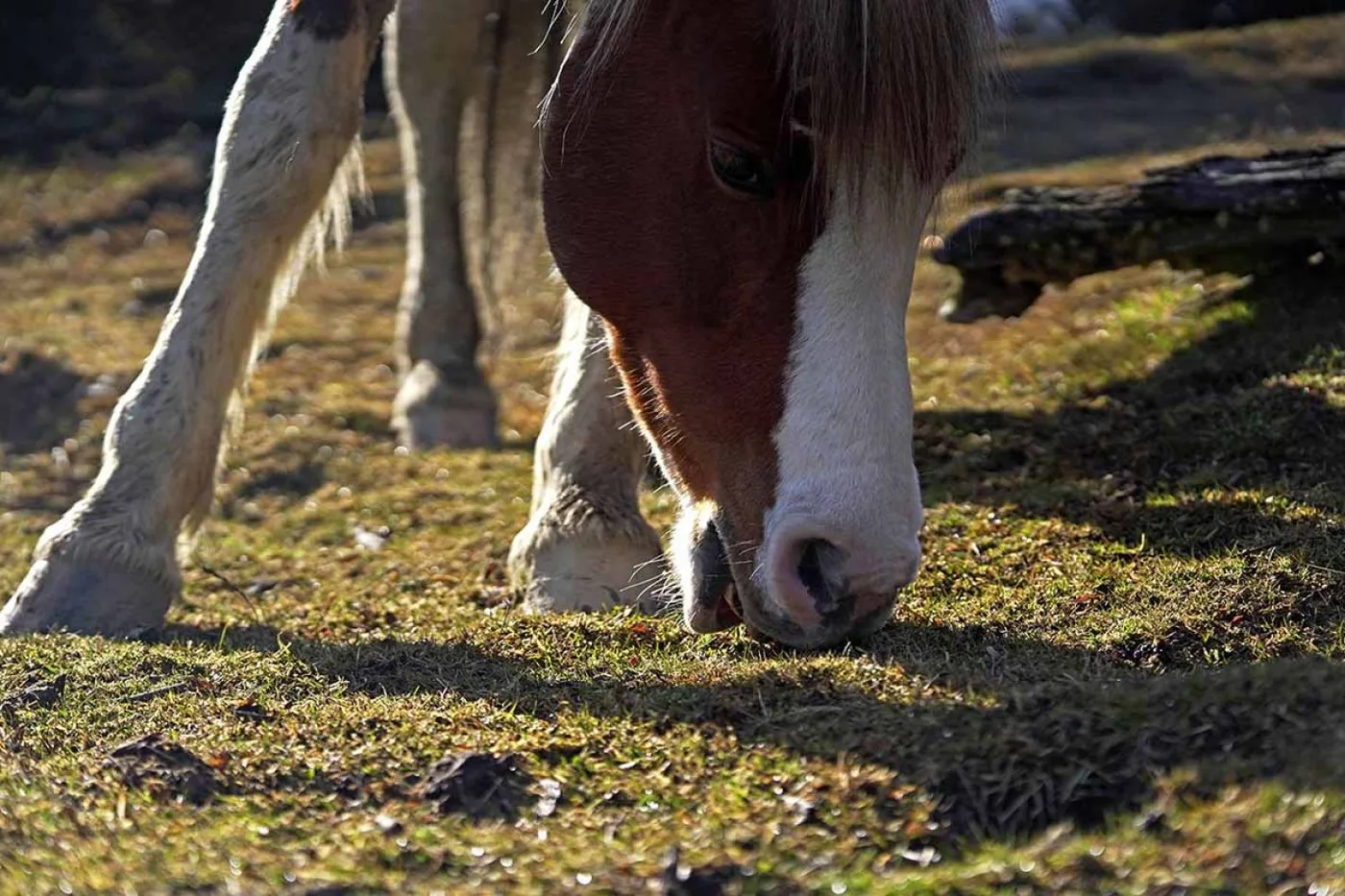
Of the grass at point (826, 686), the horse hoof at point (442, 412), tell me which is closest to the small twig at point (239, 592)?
the grass at point (826, 686)

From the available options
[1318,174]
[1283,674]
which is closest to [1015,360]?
[1318,174]

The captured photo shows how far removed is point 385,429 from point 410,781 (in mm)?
3748

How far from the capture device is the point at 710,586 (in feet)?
9.71

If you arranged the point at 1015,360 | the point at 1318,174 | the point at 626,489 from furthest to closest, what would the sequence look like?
1. the point at 1015,360
2. the point at 1318,174
3. the point at 626,489

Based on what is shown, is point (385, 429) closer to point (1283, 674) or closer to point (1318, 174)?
point (1318, 174)

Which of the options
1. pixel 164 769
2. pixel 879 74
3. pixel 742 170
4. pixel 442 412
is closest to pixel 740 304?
pixel 742 170

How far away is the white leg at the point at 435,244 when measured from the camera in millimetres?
5715

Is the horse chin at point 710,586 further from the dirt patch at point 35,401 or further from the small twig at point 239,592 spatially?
the dirt patch at point 35,401

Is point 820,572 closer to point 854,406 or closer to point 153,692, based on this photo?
point 854,406

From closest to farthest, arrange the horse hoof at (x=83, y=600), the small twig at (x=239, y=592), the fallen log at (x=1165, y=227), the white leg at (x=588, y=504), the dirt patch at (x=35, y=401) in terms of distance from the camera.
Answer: the horse hoof at (x=83, y=600) → the white leg at (x=588, y=504) → the small twig at (x=239, y=592) → the fallen log at (x=1165, y=227) → the dirt patch at (x=35, y=401)

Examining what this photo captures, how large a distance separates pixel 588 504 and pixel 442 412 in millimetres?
2096

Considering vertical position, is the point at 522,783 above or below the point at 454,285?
below

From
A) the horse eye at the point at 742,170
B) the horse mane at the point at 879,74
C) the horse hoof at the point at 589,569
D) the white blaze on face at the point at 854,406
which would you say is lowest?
the horse hoof at the point at 589,569

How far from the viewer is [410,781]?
7.91ft
